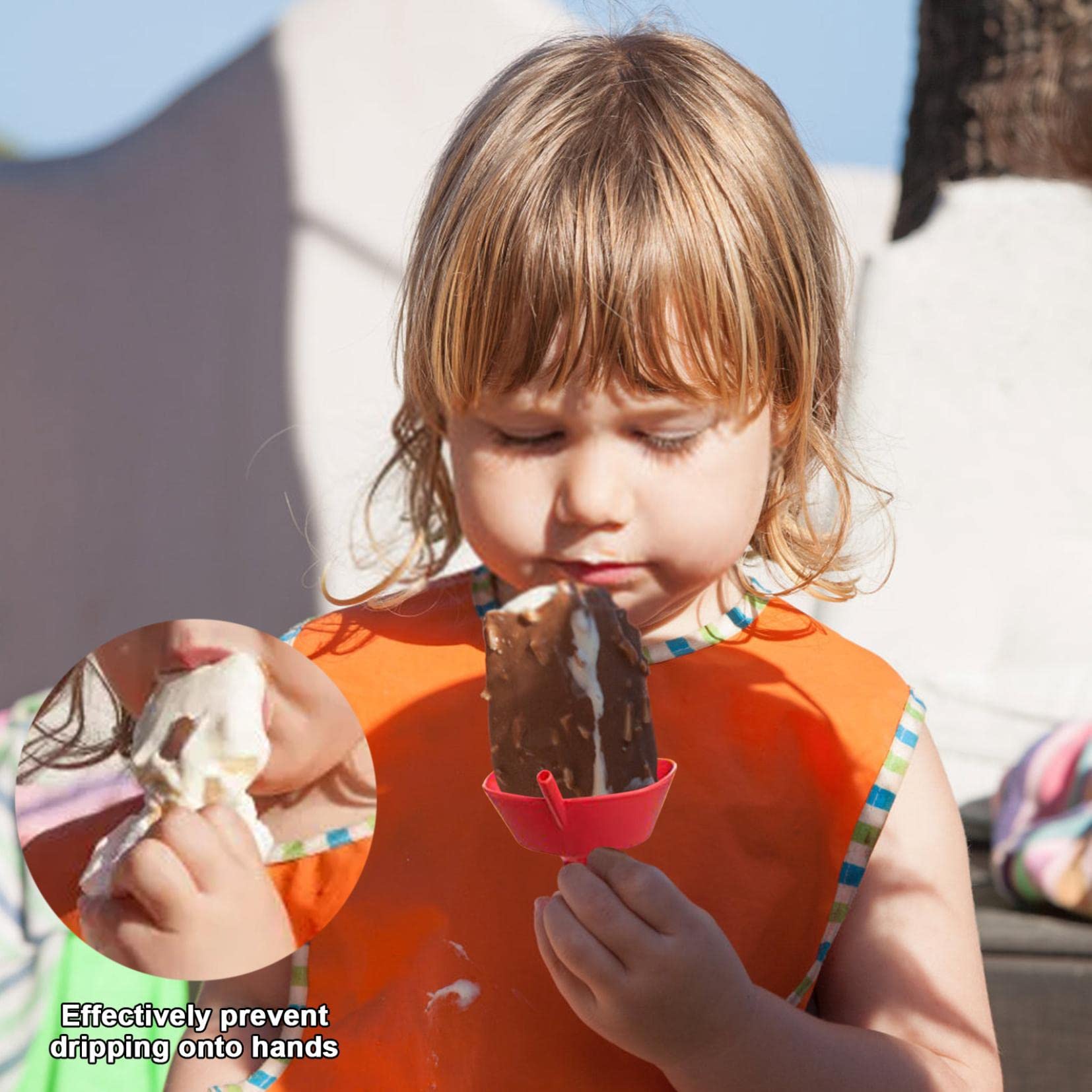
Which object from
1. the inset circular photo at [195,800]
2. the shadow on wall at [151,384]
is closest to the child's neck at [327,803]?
the inset circular photo at [195,800]

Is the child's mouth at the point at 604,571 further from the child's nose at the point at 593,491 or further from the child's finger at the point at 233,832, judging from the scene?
the child's finger at the point at 233,832

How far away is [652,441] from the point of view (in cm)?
124

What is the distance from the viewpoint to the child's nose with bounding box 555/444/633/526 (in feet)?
3.94

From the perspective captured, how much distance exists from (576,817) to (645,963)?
142mm

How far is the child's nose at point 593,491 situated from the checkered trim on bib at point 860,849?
418mm

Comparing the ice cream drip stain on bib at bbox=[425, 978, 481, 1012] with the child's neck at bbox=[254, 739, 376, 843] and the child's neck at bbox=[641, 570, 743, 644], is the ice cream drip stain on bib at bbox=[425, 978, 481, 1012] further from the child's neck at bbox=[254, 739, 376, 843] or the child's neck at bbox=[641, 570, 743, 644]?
the child's neck at bbox=[641, 570, 743, 644]

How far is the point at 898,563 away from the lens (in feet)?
13.4

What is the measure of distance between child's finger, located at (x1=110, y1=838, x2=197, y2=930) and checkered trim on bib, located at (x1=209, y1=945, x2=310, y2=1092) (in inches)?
6.8

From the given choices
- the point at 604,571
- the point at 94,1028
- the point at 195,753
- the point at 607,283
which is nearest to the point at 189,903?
the point at 195,753

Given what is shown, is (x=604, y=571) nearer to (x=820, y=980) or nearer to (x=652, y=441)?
(x=652, y=441)

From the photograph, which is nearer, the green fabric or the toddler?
the toddler

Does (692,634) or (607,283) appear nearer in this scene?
(607,283)

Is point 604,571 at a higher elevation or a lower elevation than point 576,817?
higher

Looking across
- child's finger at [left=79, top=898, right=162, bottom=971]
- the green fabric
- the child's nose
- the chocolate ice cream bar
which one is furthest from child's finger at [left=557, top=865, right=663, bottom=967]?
the green fabric
